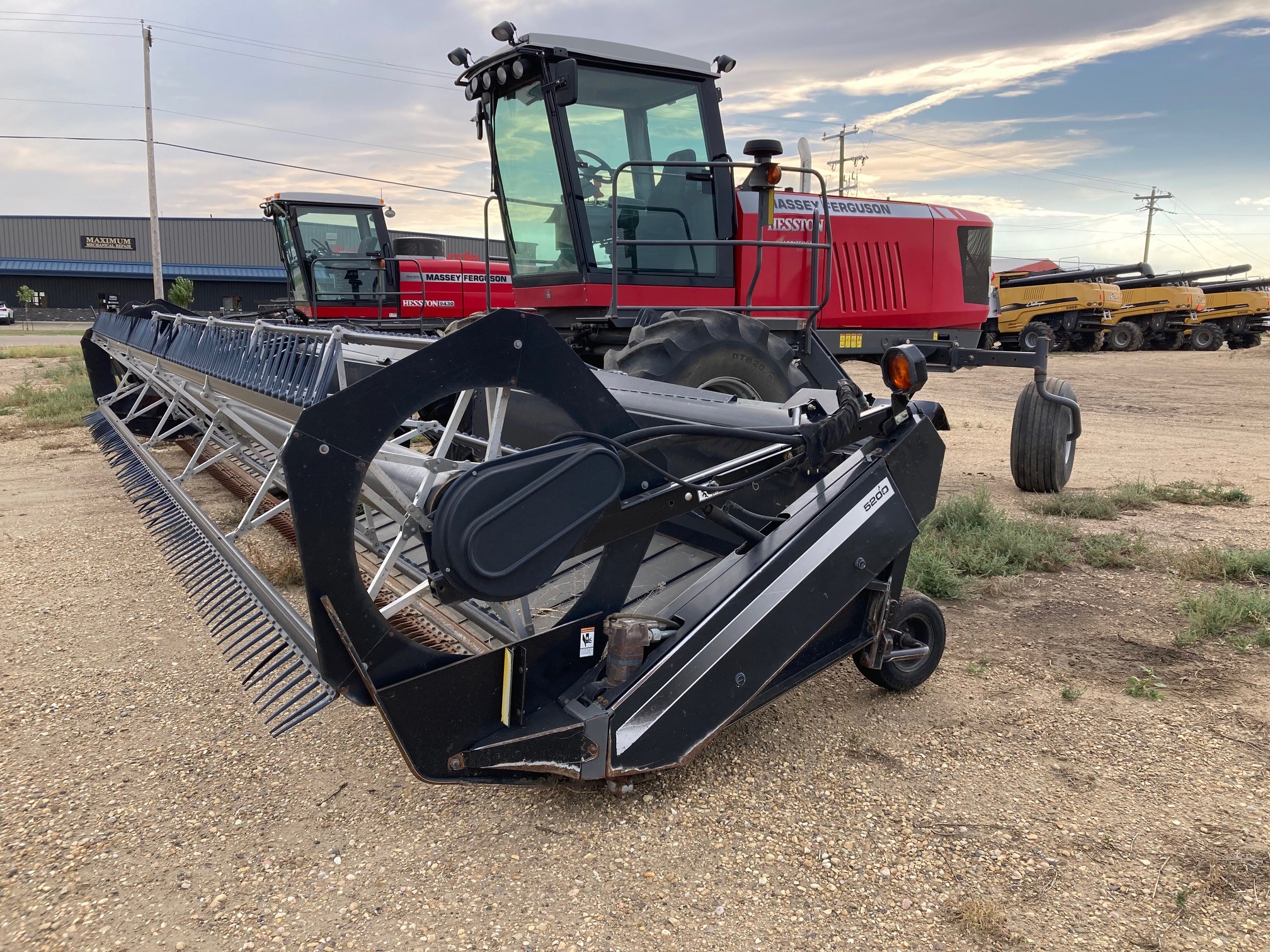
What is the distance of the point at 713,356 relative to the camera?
4.07 m

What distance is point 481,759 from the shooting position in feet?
7.53

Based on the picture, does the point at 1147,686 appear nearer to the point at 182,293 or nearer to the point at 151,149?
the point at 151,149

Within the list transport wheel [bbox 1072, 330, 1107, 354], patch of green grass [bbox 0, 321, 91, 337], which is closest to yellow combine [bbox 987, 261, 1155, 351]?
transport wheel [bbox 1072, 330, 1107, 354]

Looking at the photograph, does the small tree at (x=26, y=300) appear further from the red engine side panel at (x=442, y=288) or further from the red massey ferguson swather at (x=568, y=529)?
the red massey ferguson swather at (x=568, y=529)

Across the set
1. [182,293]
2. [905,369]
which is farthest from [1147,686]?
[182,293]

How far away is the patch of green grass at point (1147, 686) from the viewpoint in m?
3.23

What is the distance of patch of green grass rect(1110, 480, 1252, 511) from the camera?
20.2 ft

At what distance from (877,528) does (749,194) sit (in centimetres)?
354

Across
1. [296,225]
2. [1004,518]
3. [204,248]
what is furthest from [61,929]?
[204,248]

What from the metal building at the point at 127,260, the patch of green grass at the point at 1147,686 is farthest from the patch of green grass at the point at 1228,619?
the metal building at the point at 127,260

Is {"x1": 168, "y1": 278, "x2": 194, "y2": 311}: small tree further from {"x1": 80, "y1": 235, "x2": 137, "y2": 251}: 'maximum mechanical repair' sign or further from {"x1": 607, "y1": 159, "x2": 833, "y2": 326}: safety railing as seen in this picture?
{"x1": 607, "y1": 159, "x2": 833, "y2": 326}: safety railing

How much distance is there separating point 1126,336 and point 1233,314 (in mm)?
4743

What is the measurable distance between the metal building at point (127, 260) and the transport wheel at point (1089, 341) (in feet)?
101

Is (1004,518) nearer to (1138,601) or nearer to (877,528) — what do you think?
(1138,601)
